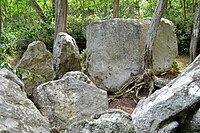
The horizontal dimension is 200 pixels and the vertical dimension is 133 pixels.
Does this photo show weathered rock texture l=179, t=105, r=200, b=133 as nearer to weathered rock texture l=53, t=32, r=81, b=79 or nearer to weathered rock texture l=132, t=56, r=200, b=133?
weathered rock texture l=132, t=56, r=200, b=133

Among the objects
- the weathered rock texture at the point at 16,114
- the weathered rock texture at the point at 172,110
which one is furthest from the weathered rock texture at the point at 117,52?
the weathered rock texture at the point at 16,114

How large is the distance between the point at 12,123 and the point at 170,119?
1846 millimetres

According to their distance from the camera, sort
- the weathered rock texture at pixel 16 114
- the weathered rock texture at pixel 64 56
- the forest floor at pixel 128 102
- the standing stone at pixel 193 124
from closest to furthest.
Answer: the weathered rock texture at pixel 16 114, the standing stone at pixel 193 124, the forest floor at pixel 128 102, the weathered rock texture at pixel 64 56

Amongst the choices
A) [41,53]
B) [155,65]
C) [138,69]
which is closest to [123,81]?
[138,69]

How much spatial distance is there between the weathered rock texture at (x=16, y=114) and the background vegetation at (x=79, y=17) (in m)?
3.51

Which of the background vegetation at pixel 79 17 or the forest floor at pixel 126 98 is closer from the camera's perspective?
the forest floor at pixel 126 98

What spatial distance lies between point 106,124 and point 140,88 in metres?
4.66

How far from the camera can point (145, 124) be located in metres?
3.34

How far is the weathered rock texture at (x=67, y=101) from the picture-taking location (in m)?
4.31

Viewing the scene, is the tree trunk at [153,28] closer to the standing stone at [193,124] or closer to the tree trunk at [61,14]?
the tree trunk at [61,14]

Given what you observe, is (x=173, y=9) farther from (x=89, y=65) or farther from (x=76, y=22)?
(x=89, y=65)

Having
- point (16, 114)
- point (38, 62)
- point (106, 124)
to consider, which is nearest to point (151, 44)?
point (38, 62)

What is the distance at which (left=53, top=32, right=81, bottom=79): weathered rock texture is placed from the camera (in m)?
6.79

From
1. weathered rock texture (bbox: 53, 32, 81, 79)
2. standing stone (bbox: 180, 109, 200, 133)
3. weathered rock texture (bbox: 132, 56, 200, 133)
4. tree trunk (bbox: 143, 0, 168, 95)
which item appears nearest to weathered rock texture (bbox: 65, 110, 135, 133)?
weathered rock texture (bbox: 132, 56, 200, 133)
